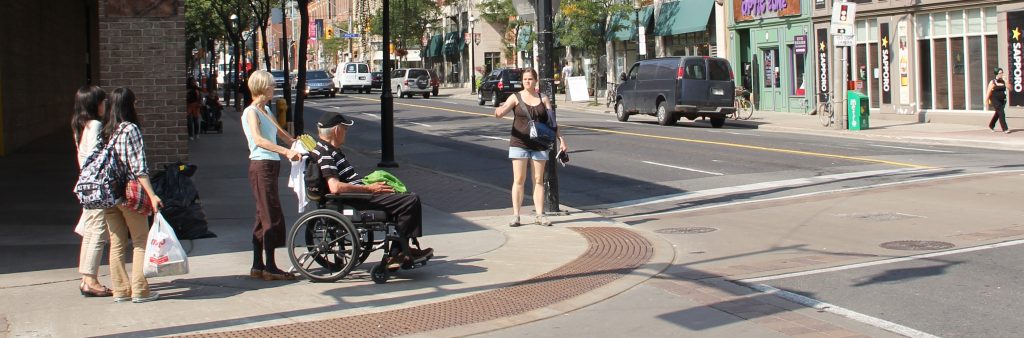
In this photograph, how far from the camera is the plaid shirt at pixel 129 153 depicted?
7.75 metres

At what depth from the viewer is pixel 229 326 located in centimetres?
725

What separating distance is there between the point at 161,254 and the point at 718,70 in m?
25.3

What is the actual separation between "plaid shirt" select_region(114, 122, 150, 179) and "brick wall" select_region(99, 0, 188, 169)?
3858mm

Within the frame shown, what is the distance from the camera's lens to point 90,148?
307 inches

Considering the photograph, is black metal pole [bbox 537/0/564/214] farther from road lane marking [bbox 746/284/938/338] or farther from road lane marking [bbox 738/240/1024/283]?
road lane marking [bbox 746/284/938/338]

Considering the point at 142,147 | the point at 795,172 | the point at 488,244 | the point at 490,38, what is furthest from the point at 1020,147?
the point at 490,38

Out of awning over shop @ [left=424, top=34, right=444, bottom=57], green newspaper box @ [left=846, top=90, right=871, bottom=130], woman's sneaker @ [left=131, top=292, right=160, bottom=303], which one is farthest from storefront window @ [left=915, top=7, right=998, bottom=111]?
awning over shop @ [left=424, top=34, right=444, bottom=57]

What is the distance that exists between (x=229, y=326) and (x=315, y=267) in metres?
2.40

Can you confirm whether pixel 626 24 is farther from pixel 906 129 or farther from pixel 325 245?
pixel 325 245

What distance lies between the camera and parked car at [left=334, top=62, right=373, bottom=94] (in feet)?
222

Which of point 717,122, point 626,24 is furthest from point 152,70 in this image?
point 626,24

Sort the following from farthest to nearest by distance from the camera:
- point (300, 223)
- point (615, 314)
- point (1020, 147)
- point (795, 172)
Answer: point (1020, 147), point (795, 172), point (300, 223), point (615, 314)

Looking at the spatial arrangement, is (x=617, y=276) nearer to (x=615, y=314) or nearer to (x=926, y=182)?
(x=615, y=314)

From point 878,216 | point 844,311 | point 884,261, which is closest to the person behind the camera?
point 844,311
